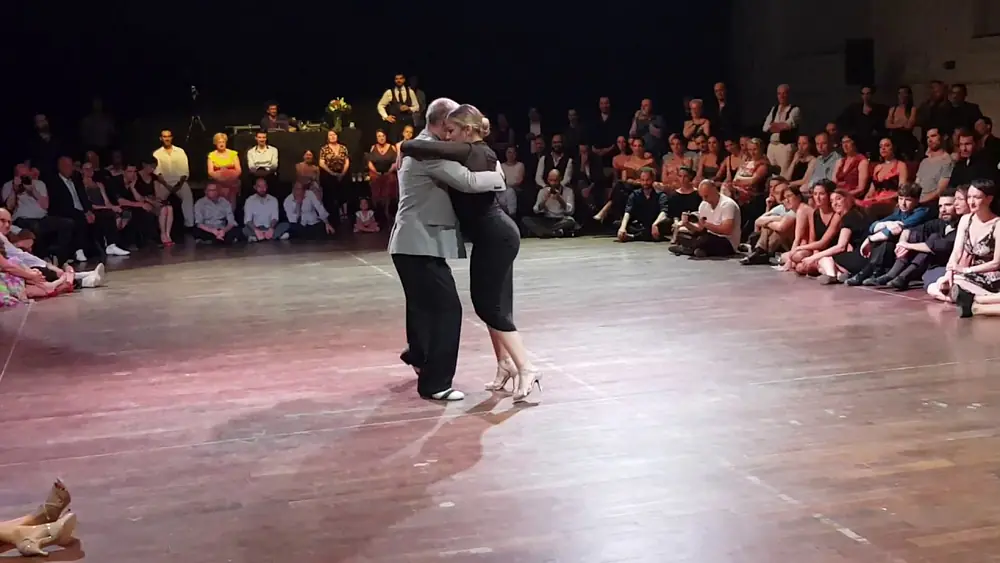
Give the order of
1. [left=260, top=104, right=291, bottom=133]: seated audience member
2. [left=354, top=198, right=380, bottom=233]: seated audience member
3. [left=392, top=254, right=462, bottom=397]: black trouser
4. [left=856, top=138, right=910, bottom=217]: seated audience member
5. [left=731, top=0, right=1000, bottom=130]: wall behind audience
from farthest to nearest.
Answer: [left=260, top=104, right=291, bottom=133]: seated audience member → [left=354, top=198, right=380, bottom=233]: seated audience member → [left=731, top=0, right=1000, bottom=130]: wall behind audience → [left=856, top=138, right=910, bottom=217]: seated audience member → [left=392, top=254, right=462, bottom=397]: black trouser

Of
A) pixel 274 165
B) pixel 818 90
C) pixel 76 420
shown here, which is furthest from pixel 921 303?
pixel 274 165

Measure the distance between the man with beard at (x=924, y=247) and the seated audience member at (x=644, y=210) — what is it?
12.1ft

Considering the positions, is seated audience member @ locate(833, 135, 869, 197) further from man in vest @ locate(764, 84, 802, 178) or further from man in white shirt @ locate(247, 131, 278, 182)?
man in white shirt @ locate(247, 131, 278, 182)

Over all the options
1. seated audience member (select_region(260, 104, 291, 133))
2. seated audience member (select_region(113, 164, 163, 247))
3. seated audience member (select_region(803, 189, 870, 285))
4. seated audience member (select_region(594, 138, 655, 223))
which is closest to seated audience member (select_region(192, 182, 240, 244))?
seated audience member (select_region(113, 164, 163, 247))

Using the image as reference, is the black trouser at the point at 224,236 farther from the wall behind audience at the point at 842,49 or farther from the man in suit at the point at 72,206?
the wall behind audience at the point at 842,49

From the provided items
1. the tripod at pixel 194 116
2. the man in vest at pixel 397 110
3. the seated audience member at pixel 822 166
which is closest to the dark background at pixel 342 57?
the tripod at pixel 194 116

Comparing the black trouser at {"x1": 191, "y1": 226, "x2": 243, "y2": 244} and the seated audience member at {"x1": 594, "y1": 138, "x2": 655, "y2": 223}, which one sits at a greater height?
the seated audience member at {"x1": 594, "y1": 138, "x2": 655, "y2": 223}

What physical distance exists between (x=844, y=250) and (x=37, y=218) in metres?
7.36

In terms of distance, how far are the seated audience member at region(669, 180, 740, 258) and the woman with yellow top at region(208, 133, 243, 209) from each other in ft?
17.6

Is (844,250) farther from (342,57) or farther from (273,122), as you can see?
(342,57)

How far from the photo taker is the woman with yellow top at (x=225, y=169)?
12352mm

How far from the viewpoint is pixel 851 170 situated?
31.7ft

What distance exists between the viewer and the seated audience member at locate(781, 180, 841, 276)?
7965 mm

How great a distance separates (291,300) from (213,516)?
4332mm
